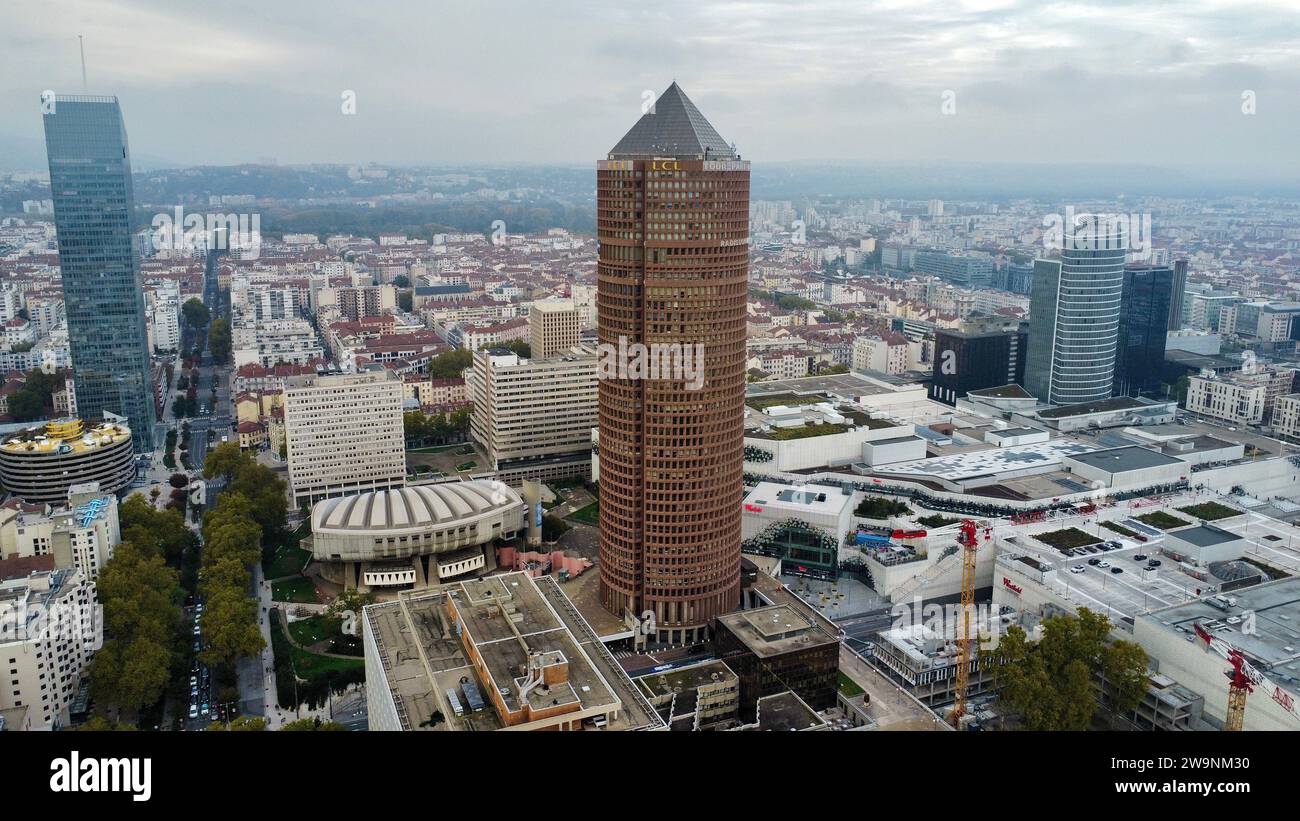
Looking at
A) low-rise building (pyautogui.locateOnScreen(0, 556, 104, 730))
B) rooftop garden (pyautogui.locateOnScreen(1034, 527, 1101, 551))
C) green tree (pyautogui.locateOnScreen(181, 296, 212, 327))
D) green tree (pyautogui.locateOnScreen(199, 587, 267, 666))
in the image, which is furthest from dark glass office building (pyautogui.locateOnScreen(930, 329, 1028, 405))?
green tree (pyautogui.locateOnScreen(181, 296, 212, 327))

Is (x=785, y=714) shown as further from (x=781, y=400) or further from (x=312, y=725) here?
(x=781, y=400)

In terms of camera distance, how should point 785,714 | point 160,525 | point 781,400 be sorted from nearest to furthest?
1. point 785,714
2. point 160,525
3. point 781,400

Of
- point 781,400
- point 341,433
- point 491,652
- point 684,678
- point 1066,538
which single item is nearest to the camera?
point 491,652

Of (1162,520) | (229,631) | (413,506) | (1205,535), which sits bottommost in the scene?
(229,631)

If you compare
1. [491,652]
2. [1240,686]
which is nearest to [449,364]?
[491,652]

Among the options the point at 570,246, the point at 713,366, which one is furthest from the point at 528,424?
the point at 570,246

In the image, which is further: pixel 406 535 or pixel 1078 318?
pixel 1078 318

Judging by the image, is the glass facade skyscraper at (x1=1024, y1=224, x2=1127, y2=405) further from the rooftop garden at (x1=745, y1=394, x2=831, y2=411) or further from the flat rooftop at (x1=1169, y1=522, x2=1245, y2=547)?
the flat rooftop at (x1=1169, y1=522, x2=1245, y2=547)
